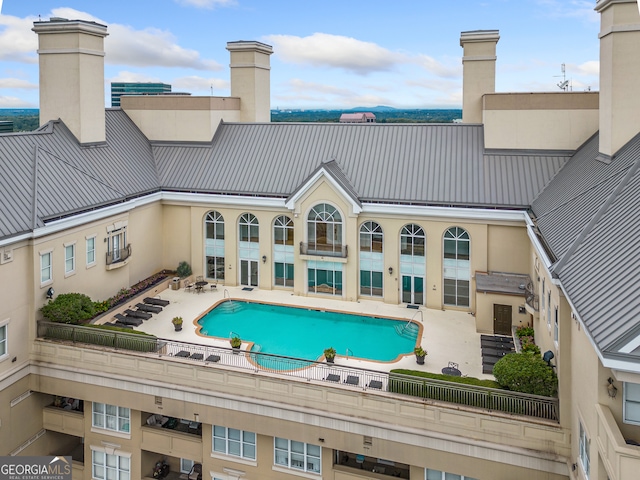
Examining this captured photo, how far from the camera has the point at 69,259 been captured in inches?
925

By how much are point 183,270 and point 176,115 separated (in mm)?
10158

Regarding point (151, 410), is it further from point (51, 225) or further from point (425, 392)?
point (425, 392)

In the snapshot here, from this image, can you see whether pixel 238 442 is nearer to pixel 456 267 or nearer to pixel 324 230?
pixel 324 230

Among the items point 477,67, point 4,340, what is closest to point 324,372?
point 4,340

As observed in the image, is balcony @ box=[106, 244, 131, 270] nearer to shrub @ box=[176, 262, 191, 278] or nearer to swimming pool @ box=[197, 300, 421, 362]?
shrub @ box=[176, 262, 191, 278]

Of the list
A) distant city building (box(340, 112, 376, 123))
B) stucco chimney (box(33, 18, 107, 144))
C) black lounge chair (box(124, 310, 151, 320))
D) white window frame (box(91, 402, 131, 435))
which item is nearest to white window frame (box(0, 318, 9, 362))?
white window frame (box(91, 402, 131, 435))

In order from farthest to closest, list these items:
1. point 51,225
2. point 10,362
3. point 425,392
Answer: point 51,225
point 10,362
point 425,392

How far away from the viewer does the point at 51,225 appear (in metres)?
21.8

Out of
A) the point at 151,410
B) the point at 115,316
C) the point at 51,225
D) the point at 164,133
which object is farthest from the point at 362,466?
the point at 164,133

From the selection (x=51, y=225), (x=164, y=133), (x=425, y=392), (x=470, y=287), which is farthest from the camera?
(x=164, y=133)

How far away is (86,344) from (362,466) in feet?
38.7

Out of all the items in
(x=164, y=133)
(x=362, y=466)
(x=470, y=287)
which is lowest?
(x=362, y=466)

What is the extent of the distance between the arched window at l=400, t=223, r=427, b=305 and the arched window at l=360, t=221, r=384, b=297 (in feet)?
3.91

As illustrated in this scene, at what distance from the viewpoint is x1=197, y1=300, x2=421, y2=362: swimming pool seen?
22328 mm
